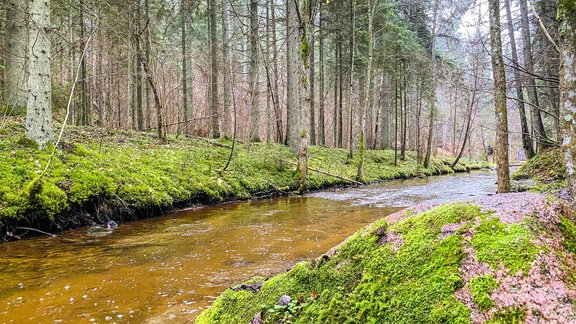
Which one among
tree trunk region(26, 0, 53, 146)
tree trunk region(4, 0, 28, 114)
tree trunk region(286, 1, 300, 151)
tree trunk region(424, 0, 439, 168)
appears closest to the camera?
tree trunk region(26, 0, 53, 146)

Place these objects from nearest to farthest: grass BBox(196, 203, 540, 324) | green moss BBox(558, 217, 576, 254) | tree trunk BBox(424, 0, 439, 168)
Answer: grass BBox(196, 203, 540, 324) → green moss BBox(558, 217, 576, 254) → tree trunk BBox(424, 0, 439, 168)

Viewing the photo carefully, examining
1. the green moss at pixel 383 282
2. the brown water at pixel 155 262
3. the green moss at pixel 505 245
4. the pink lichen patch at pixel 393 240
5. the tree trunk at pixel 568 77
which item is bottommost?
the brown water at pixel 155 262

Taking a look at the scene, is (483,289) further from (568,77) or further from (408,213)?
(568,77)

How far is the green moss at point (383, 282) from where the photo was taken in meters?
1.62

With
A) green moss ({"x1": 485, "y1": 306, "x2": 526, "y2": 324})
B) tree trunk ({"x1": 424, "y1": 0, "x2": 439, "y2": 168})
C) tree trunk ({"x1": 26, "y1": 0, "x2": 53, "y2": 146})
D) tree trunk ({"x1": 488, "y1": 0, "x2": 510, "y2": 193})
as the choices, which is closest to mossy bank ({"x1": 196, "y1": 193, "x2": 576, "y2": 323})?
green moss ({"x1": 485, "y1": 306, "x2": 526, "y2": 324})

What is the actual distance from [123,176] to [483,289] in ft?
26.6

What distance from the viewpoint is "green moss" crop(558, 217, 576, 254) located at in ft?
5.79

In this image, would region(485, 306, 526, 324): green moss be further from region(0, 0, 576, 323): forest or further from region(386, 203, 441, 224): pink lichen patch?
region(386, 203, 441, 224): pink lichen patch

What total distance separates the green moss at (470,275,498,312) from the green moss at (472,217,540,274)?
0.29 feet

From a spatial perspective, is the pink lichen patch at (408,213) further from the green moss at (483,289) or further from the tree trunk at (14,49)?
the tree trunk at (14,49)

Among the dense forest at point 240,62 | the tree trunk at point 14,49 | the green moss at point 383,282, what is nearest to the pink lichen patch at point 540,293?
the green moss at point 383,282

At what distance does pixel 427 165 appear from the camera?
22.9 m

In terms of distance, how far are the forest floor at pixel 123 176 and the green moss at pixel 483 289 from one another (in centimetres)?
684

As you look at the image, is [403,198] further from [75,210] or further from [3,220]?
[3,220]
